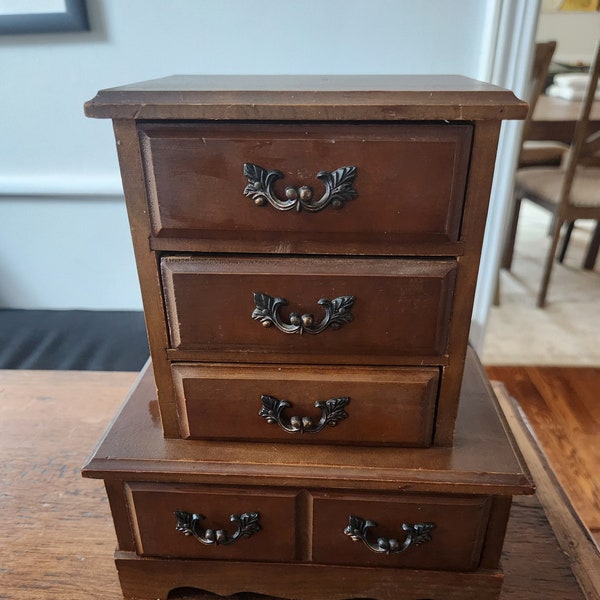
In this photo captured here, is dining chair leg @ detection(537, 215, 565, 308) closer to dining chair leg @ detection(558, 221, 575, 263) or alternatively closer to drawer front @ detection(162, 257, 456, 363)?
dining chair leg @ detection(558, 221, 575, 263)

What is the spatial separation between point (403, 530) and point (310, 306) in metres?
0.30

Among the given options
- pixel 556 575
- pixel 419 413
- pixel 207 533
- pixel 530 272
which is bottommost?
pixel 530 272

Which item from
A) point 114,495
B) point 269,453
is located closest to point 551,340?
point 269,453

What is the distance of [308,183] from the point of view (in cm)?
53

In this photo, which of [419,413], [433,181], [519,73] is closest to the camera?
[433,181]

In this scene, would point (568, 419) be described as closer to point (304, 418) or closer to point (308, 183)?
point (304, 418)

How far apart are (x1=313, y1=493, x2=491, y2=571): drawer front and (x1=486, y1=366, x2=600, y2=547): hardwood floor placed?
0.60 metres

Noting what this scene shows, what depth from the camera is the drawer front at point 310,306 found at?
1.86ft

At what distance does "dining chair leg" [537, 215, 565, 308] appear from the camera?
6.17 ft

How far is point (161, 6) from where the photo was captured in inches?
37.6

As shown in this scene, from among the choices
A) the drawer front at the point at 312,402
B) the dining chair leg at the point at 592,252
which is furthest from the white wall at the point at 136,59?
the dining chair leg at the point at 592,252

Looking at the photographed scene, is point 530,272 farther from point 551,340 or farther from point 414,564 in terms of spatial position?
point 414,564

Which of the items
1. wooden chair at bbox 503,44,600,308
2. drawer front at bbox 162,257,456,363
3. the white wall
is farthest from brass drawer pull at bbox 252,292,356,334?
wooden chair at bbox 503,44,600,308

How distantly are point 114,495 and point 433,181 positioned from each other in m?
0.52
